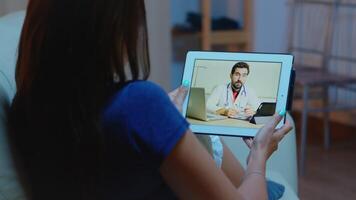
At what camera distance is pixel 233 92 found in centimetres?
137

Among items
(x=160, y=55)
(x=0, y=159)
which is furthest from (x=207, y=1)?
(x=0, y=159)

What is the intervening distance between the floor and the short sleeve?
6.27 ft

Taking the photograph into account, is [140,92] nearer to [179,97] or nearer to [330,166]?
[179,97]

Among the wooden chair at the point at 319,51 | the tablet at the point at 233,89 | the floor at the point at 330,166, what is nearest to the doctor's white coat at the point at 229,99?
the tablet at the point at 233,89

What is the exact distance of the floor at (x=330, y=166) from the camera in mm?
2889

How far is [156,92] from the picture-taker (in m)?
1.04

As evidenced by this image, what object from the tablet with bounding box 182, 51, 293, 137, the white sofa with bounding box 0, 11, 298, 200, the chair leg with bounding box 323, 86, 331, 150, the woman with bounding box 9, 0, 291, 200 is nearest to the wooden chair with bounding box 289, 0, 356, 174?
the chair leg with bounding box 323, 86, 331, 150

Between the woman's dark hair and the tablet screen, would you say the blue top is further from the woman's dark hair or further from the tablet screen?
the tablet screen

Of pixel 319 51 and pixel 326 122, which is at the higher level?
pixel 319 51

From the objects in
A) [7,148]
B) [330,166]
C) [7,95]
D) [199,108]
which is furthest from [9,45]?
[330,166]

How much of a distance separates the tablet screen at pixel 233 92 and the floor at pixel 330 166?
157 centimetres

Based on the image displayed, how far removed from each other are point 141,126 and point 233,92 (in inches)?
15.5

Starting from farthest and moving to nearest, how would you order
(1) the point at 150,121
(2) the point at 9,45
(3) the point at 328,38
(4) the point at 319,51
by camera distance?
(4) the point at 319,51 < (3) the point at 328,38 < (2) the point at 9,45 < (1) the point at 150,121

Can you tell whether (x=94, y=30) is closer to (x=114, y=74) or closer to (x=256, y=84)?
(x=114, y=74)
